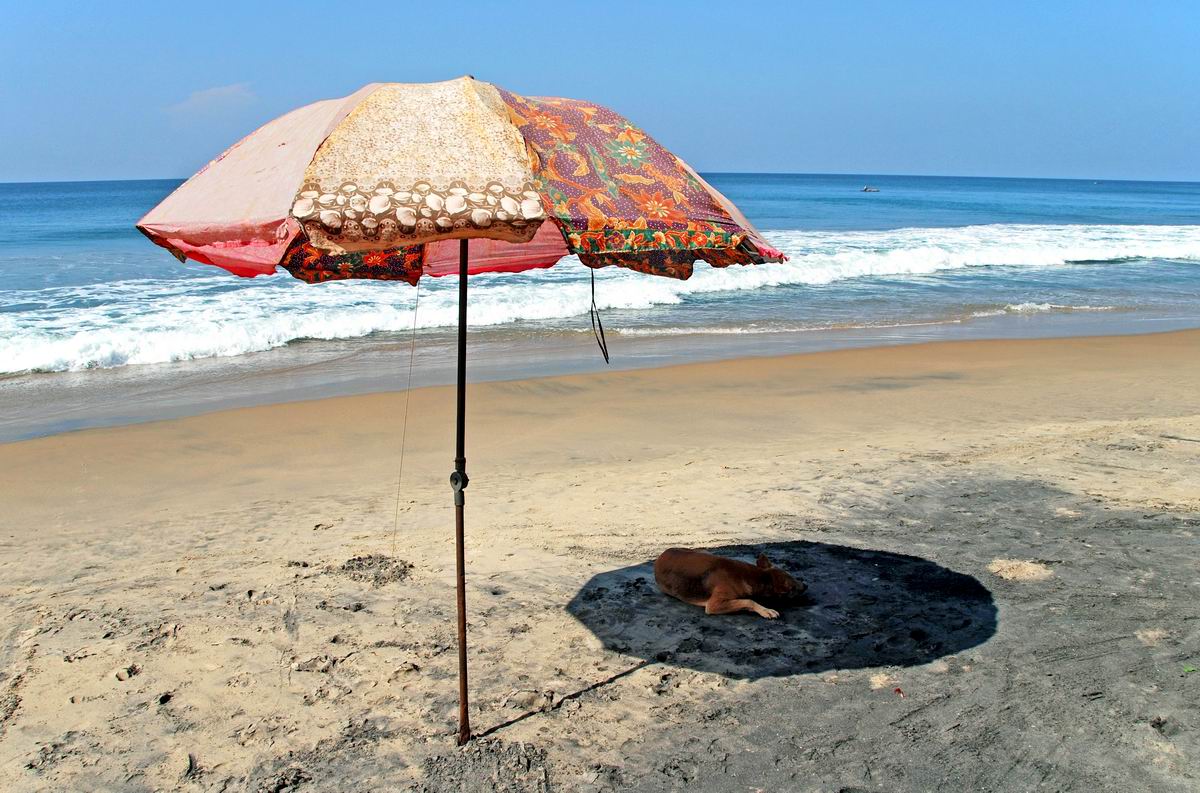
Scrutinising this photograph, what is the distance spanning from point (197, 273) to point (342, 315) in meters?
7.14

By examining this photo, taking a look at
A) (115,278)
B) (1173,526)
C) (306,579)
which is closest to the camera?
(306,579)

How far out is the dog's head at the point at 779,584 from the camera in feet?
14.3

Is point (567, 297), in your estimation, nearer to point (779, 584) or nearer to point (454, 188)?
point (779, 584)

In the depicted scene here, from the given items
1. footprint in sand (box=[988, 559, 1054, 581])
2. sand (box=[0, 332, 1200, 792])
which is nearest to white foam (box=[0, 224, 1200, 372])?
sand (box=[0, 332, 1200, 792])

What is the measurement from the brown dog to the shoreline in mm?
5919

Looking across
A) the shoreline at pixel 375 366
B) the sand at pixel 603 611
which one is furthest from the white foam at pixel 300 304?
the sand at pixel 603 611

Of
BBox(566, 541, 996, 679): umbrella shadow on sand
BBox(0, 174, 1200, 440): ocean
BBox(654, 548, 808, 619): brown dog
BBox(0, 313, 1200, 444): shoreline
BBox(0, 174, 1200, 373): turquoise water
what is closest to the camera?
BBox(566, 541, 996, 679): umbrella shadow on sand

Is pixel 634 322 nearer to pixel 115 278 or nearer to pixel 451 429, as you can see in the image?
pixel 451 429

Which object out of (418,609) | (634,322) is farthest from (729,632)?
(634,322)

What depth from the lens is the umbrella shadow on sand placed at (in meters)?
3.94

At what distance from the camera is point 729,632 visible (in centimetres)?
420

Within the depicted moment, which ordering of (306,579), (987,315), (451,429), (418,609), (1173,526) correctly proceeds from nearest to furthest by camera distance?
(418,609) < (306,579) < (1173,526) < (451,429) < (987,315)

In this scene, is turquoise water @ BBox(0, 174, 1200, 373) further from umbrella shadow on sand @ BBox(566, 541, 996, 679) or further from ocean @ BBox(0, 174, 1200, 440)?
umbrella shadow on sand @ BBox(566, 541, 996, 679)

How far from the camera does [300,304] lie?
50.3 ft
